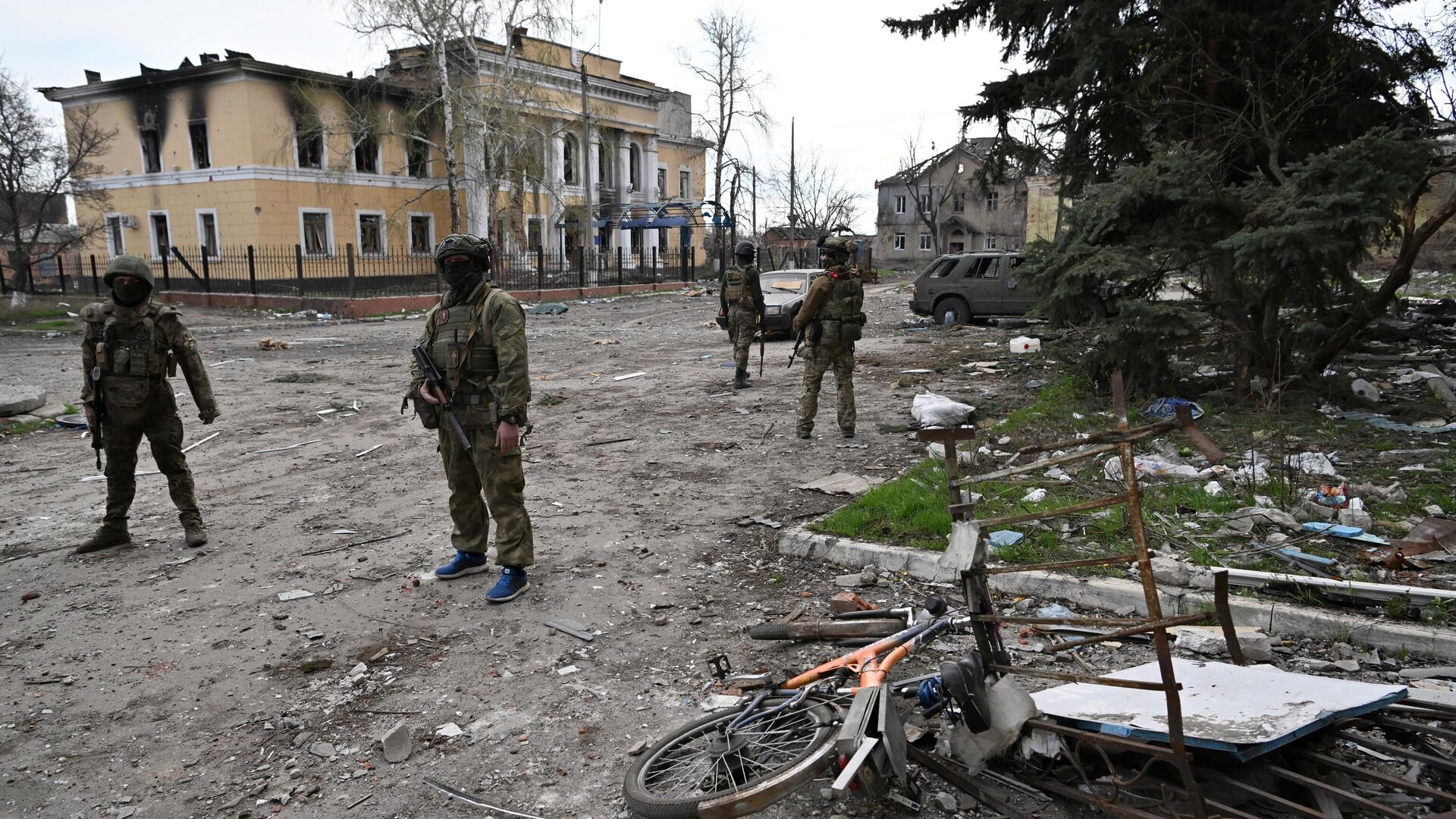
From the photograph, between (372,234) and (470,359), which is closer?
(470,359)

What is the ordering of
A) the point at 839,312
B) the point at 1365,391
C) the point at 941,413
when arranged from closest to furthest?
the point at 839,312 → the point at 941,413 → the point at 1365,391

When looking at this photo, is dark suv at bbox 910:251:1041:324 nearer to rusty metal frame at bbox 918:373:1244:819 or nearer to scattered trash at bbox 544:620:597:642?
scattered trash at bbox 544:620:597:642

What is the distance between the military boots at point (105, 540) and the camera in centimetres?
551

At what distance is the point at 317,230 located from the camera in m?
32.3

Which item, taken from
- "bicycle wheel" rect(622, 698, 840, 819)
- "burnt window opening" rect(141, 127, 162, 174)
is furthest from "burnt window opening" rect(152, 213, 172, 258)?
"bicycle wheel" rect(622, 698, 840, 819)

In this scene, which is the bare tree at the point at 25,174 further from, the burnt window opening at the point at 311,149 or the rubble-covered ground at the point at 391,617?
the rubble-covered ground at the point at 391,617

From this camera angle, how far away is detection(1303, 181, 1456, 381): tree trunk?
7.98 meters

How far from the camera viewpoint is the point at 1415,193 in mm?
7641

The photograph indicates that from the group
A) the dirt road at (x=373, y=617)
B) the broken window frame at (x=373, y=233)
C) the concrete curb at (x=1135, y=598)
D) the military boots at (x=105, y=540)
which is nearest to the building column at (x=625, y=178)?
the broken window frame at (x=373, y=233)

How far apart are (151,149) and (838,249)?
33.2 meters

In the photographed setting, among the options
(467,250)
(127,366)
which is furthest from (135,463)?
(467,250)

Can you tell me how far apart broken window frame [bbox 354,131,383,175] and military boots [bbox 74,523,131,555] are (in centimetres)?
3055

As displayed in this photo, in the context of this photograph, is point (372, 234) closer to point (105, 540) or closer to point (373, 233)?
point (373, 233)

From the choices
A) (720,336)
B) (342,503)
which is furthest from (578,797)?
(720,336)
